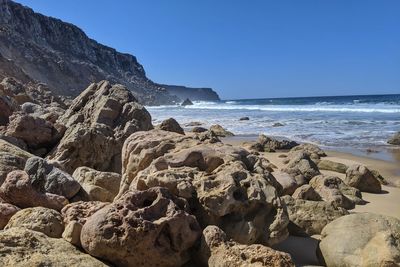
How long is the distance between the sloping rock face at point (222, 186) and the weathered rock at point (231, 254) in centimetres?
38

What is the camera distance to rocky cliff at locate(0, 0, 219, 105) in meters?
46.1

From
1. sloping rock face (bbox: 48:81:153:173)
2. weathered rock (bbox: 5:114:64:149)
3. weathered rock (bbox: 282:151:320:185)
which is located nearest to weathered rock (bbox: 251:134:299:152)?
weathered rock (bbox: 282:151:320:185)

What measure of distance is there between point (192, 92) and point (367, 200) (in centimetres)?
11905

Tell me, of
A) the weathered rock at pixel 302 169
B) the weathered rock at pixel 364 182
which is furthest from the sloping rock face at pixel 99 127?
the weathered rock at pixel 364 182

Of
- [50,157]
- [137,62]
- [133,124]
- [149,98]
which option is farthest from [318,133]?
[137,62]

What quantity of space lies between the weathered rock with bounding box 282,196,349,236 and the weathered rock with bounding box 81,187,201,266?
→ 161cm

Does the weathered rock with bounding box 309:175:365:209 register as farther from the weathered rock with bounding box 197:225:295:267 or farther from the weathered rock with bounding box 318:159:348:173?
the weathered rock with bounding box 197:225:295:267

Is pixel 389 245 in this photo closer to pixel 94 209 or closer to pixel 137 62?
pixel 94 209

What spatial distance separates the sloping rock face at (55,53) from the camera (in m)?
47.3

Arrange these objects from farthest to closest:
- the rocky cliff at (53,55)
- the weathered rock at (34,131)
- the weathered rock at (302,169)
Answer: the rocky cliff at (53,55) < the weathered rock at (302,169) < the weathered rock at (34,131)

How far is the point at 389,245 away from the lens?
3471 millimetres

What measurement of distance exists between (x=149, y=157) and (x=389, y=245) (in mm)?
2364

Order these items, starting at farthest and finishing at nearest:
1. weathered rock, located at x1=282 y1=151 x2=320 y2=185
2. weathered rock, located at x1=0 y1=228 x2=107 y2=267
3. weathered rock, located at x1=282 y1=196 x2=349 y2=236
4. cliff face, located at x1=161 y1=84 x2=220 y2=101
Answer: cliff face, located at x1=161 y1=84 x2=220 y2=101
weathered rock, located at x1=282 y1=151 x2=320 y2=185
weathered rock, located at x1=282 y1=196 x2=349 y2=236
weathered rock, located at x1=0 y1=228 x2=107 y2=267

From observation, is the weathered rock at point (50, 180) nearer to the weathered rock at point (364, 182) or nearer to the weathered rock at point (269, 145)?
the weathered rock at point (364, 182)
